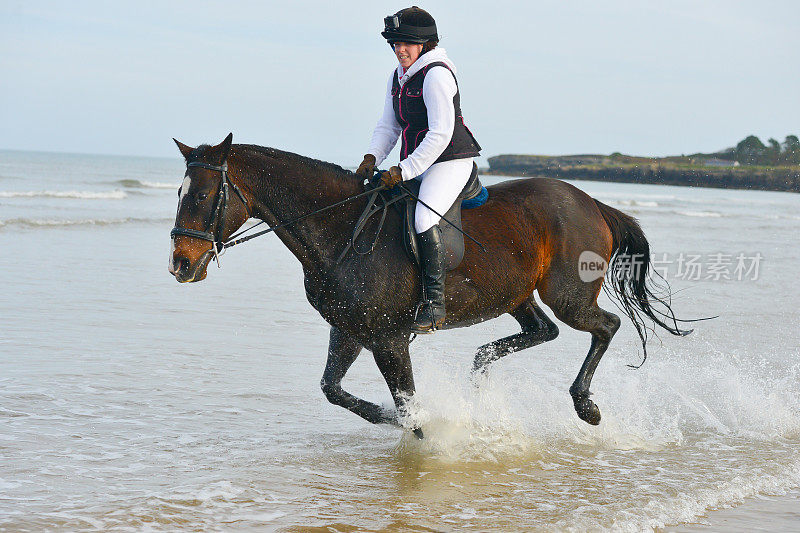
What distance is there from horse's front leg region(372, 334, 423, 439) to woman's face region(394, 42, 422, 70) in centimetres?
164

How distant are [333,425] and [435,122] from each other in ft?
7.63

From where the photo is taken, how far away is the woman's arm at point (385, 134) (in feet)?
17.0

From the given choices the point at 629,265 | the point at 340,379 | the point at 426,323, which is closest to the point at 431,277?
the point at 426,323

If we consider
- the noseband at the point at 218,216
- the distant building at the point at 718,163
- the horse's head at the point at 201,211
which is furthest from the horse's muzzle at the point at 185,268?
the distant building at the point at 718,163

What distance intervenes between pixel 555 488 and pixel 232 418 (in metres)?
2.33

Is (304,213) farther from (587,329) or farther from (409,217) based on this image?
(587,329)

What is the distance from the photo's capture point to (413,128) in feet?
16.1

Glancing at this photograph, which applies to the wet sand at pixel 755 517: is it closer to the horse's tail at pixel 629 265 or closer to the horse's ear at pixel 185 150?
the horse's tail at pixel 629 265

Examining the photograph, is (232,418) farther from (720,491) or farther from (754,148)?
(754,148)

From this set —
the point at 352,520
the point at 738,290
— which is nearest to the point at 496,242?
the point at 352,520

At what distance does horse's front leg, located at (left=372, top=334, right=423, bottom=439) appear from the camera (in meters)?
4.76

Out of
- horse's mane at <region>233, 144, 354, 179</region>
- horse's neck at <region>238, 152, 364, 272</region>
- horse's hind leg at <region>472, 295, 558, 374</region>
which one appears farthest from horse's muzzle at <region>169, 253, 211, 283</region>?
horse's hind leg at <region>472, 295, 558, 374</region>

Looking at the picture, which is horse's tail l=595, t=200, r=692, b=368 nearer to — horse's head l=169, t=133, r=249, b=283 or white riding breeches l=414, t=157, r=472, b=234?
white riding breeches l=414, t=157, r=472, b=234

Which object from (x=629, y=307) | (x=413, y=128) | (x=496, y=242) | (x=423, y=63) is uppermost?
(x=423, y=63)
